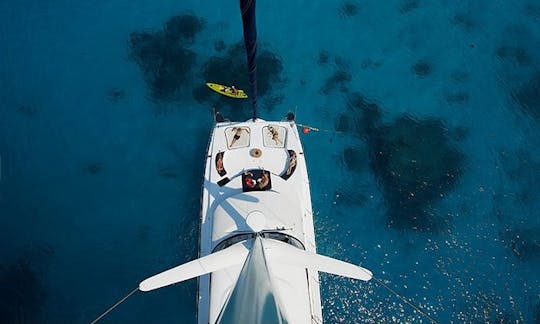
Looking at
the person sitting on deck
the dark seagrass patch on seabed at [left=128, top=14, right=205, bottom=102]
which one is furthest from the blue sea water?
the person sitting on deck

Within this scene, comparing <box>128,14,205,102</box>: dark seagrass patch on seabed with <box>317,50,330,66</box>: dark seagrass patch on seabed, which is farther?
<box>317,50,330,66</box>: dark seagrass patch on seabed

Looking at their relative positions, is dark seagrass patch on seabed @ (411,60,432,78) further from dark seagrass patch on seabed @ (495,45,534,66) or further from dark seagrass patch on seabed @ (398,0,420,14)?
dark seagrass patch on seabed @ (495,45,534,66)

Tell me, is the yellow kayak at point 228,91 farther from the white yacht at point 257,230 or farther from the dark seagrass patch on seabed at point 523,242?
the dark seagrass patch on seabed at point 523,242

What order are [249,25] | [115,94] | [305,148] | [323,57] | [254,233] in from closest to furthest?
[249,25], [254,233], [305,148], [115,94], [323,57]

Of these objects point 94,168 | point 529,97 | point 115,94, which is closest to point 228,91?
point 115,94

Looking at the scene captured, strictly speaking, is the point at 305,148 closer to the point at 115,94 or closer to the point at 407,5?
the point at 115,94

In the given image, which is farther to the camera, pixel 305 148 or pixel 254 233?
pixel 305 148

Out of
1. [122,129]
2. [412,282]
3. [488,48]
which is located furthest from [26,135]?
[488,48]

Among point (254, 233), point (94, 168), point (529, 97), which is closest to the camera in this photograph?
point (254, 233)
